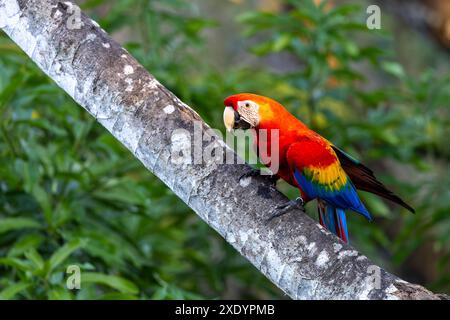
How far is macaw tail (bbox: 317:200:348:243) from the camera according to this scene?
290cm

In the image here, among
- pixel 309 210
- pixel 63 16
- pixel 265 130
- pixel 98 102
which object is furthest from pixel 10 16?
pixel 309 210

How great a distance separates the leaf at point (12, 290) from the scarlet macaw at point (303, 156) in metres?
1.20

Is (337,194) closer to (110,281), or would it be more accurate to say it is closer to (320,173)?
(320,173)

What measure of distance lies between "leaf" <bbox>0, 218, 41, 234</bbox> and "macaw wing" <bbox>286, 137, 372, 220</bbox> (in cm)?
153

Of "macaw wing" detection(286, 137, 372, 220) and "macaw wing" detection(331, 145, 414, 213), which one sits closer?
"macaw wing" detection(331, 145, 414, 213)

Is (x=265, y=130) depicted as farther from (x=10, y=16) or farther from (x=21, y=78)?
(x=21, y=78)

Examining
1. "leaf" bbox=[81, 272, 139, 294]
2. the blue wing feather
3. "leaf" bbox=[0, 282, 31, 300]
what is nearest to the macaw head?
the blue wing feather

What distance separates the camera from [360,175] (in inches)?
107

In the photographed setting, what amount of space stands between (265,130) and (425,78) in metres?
2.71

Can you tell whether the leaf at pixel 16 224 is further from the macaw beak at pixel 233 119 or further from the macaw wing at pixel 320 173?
the macaw wing at pixel 320 173

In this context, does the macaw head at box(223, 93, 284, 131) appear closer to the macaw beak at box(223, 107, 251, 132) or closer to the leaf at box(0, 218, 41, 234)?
the macaw beak at box(223, 107, 251, 132)

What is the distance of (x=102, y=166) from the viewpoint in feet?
12.6

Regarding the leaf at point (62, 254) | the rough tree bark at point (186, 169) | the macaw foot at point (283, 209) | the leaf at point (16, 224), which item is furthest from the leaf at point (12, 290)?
the macaw foot at point (283, 209)
